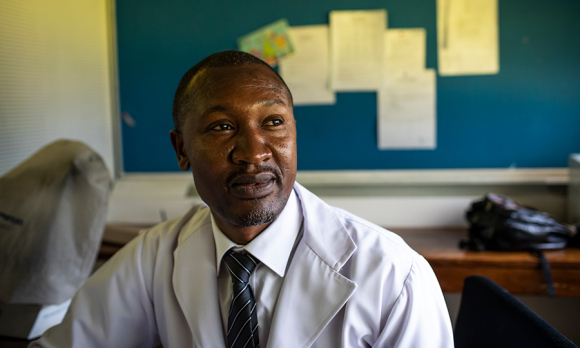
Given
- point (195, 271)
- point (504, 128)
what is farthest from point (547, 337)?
point (504, 128)

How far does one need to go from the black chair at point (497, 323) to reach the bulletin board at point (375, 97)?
4.65 ft

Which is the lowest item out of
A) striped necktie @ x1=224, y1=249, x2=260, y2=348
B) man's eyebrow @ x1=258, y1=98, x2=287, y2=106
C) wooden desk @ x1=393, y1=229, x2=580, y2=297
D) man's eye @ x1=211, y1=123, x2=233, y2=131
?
wooden desk @ x1=393, y1=229, x2=580, y2=297

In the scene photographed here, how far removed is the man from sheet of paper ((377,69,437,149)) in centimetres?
147

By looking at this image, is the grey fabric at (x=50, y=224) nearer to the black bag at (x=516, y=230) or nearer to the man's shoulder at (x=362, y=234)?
the man's shoulder at (x=362, y=234)

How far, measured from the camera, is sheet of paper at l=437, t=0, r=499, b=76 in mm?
2252

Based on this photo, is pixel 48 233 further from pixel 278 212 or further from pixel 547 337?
pixel 547 337

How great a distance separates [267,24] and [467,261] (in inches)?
60.6

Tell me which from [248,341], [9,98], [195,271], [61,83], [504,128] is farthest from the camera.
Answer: [504,128]

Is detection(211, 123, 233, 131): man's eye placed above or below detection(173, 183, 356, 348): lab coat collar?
above

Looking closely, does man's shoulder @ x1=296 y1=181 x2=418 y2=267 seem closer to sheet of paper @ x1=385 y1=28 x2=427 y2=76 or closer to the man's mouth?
the man's mouth

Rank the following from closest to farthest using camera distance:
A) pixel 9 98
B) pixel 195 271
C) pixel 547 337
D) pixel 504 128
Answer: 1. pixel 547 337
2. pixel 195 271
3. pixel 9 98
4. pixel 504 128

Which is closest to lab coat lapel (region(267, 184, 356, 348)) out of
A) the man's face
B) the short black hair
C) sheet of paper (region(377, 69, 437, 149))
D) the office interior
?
the man's face

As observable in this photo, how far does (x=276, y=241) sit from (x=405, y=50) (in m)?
1.69

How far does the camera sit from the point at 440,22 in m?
2.28
